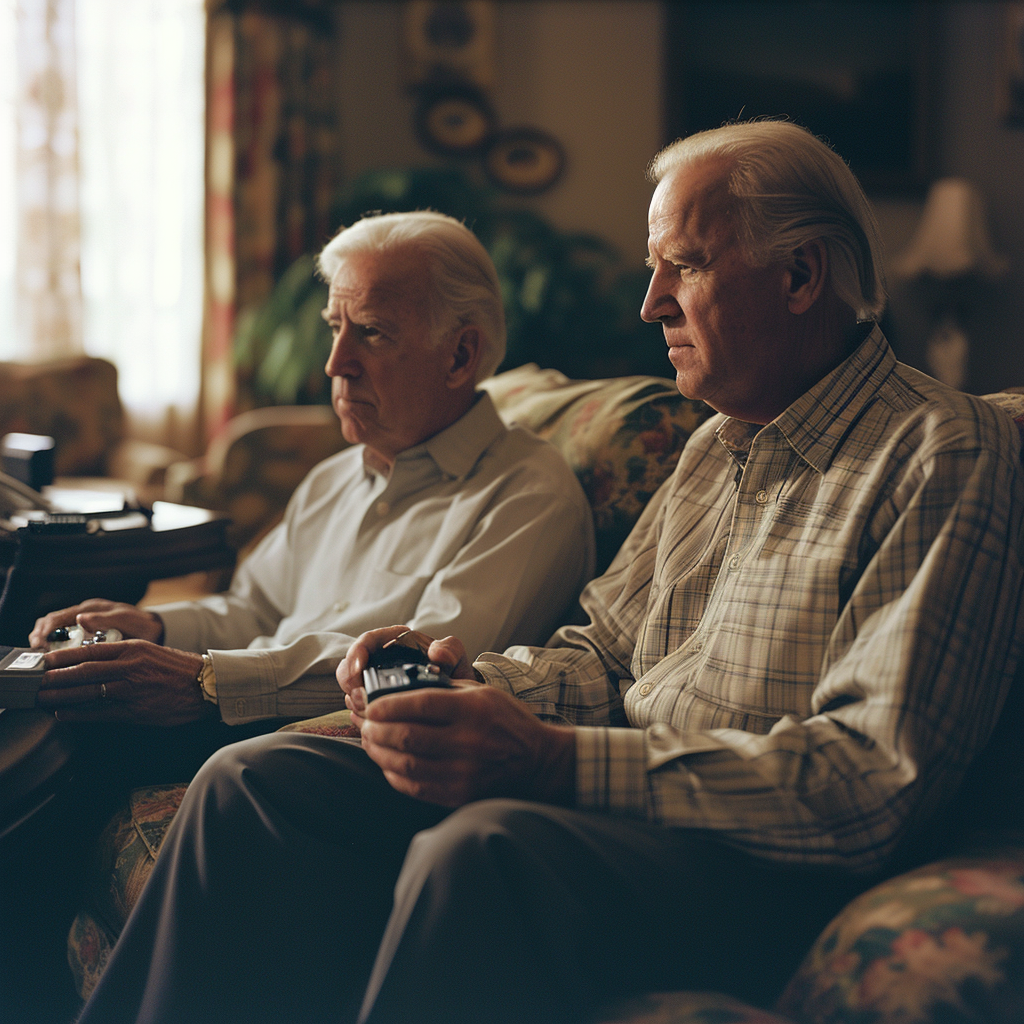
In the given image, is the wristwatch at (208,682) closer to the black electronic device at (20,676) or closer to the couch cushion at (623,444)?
the black electronic device at (20,676)

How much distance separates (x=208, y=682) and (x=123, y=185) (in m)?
3.44

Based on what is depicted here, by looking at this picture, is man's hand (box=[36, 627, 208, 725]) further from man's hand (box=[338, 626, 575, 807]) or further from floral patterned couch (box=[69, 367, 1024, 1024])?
man's hand (box=[338, 626, 575, 807])

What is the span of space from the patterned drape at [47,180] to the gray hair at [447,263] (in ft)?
9.27

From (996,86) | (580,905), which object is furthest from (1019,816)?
(996,86)

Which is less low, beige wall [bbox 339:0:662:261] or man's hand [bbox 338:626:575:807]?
beige wall [bbox 339:0:662:261]

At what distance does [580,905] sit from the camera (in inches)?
29.8

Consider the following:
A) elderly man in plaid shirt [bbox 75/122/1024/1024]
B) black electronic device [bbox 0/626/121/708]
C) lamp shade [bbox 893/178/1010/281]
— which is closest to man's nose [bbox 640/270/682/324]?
elderly man in plaid shirt [bbox 75/122/1024/1024]

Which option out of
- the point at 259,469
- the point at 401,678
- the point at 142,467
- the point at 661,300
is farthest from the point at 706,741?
the point at 142,467

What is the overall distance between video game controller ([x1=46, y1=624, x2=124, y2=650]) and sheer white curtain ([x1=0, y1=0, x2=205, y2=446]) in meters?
2.97

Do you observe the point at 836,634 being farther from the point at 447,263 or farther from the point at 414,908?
the point at 447,263

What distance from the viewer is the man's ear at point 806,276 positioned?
989 millimetres

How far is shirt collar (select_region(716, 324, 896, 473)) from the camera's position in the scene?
0.95 meters

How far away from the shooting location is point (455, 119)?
4.26 meters

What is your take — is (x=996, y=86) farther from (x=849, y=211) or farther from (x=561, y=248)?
(x=849, y=211)
